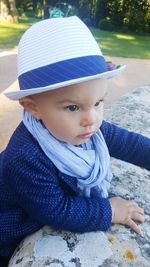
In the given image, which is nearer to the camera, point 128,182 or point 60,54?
point 60,54

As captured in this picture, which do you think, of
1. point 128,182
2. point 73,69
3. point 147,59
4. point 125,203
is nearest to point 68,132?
point 73,69

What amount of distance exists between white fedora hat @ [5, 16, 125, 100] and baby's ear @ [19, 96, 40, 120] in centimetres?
4

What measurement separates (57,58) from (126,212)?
0.57m

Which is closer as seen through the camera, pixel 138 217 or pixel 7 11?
pixel 138 217

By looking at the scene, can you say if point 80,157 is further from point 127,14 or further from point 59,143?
point 127,14

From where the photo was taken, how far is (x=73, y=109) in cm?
136

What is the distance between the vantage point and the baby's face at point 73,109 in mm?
1330

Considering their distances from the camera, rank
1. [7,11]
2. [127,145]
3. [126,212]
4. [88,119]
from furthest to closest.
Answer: [7,11] → [127,145] → [126,212] → [88,119]

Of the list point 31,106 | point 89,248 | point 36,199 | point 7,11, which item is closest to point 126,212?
point 89,248

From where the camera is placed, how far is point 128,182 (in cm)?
175

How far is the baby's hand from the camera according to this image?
147cm

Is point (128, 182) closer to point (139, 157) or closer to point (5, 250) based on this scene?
point (139, 157)

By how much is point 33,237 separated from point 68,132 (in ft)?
1.23

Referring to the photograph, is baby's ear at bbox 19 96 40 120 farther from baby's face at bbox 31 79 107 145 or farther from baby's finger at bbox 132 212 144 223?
baby's finger at bbox 132 212 144 223
